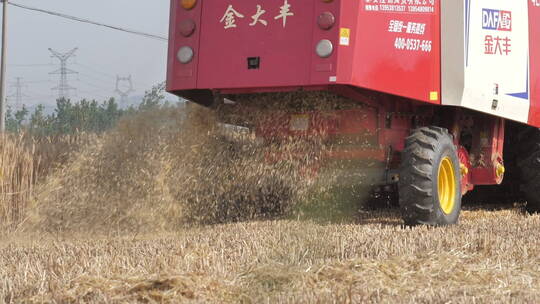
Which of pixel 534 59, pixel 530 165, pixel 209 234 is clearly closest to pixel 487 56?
pixel 534 59

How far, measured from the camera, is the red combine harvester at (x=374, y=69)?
6.50m

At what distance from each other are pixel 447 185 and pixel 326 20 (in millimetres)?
1841

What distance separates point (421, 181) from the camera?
666 cm

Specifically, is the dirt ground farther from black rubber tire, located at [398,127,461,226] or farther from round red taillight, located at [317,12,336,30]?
round red taillight, located at [317,12,336,30]

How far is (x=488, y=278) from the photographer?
4.18m

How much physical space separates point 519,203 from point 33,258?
599 centimetres

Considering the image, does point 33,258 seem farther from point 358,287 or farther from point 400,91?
point 400,91

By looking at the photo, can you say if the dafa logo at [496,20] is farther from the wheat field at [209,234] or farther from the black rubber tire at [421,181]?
the wheat field at [209,234]

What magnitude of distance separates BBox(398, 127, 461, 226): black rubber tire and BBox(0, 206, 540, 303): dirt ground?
243 mm

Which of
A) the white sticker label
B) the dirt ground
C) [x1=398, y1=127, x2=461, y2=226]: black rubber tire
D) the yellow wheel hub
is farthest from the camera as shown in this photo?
the yellow wheel hub

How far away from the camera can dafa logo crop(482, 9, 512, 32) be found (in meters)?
7.39

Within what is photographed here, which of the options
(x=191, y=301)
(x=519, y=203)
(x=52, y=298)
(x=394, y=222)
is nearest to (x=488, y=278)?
(x=191, y=301)

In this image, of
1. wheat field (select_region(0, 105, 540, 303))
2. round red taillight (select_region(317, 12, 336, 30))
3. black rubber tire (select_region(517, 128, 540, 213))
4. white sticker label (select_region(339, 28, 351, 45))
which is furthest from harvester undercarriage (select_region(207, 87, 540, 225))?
black rubber tire (select_region(517, 128, 540, 213))

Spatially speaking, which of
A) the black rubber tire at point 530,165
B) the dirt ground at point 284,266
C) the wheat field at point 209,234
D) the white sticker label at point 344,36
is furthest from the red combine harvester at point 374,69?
the black rubber tire at point 530,165
